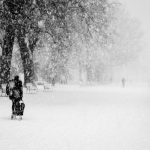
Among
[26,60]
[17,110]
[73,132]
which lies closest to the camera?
[73,132]

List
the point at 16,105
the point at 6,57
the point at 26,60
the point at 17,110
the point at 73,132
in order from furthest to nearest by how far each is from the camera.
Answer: the point at 26,60
the point at 6,57
the point at 16,105
the point at 17,110
the point at 73,132

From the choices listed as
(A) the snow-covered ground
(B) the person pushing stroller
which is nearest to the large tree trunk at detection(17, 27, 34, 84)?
(A) the snow-covered ground

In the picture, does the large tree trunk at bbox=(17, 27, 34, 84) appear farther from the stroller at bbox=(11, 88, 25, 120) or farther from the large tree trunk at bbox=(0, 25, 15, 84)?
the stroller at bbox=(11, 88, 25, 120)

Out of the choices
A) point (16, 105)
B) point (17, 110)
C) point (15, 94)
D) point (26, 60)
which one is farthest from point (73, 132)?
point (26, 60)

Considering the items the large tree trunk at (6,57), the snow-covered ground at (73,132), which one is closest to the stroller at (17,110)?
the snow-covered ground at (73,132)

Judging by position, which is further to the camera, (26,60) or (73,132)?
(26,60)

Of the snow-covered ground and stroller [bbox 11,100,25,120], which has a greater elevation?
stroller [bbox 11,100,25,120]

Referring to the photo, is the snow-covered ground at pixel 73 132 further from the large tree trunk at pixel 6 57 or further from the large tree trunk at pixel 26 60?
the large tree trunk at pixel 26 60

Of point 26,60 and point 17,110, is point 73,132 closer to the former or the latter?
point 17,110

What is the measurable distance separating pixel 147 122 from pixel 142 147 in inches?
213

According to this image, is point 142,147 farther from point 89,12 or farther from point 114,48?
point 114,48

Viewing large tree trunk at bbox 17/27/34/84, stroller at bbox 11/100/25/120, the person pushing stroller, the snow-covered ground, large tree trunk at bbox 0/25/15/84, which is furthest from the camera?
large tree trunk at bbox 17/27/34/84

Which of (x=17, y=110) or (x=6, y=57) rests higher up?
(x=6, y=57)

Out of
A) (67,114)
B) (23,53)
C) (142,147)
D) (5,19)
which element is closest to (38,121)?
(67,114)
